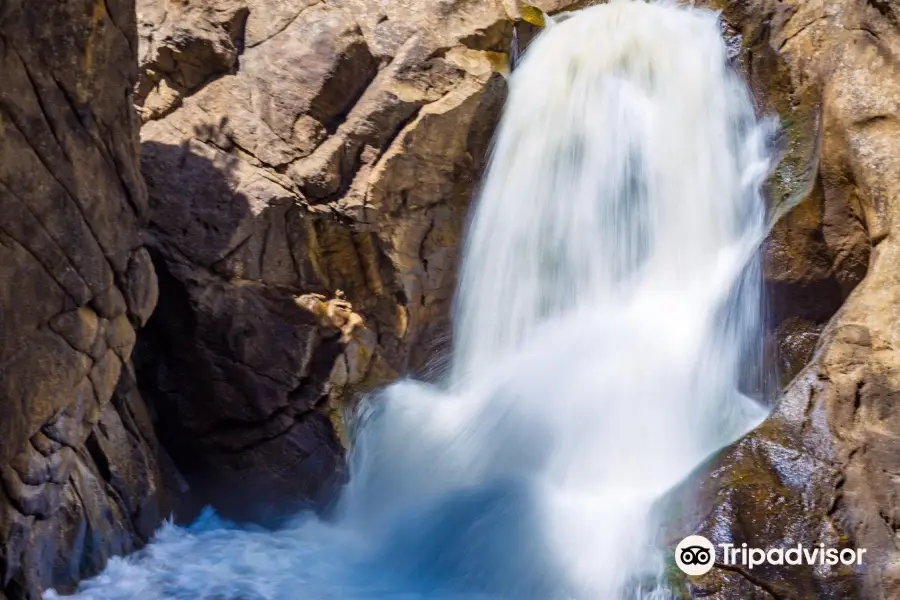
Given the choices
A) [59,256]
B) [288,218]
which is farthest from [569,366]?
[59,256]

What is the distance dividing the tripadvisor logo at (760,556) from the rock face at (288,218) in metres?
3.82

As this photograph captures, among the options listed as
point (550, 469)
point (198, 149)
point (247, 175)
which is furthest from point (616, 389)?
point (198, 149)

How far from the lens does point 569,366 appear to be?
310 inches

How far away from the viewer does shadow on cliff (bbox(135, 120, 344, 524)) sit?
25.9ft

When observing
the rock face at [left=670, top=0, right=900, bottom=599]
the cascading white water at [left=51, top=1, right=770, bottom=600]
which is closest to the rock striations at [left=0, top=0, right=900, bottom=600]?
the rock face at [left=670, top=0, right=900, bottom=599]

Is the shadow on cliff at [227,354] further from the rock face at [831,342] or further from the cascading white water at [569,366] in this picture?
the rock face at [831,342]

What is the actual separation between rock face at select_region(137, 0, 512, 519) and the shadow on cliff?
0.05 ft

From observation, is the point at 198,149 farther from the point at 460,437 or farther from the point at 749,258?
the point at 749,258

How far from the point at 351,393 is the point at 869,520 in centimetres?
473

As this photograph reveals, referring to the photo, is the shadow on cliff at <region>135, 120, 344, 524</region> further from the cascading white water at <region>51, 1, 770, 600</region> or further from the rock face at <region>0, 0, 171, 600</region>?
the rock face at <region>0, 0, 171, 600</region>

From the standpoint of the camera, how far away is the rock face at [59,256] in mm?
4812

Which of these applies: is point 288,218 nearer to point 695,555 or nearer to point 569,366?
point 569,366

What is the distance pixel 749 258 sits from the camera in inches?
295

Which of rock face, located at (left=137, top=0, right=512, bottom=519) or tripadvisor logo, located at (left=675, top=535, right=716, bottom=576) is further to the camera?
rock face, located at (left=137, top=0, right=512, bottom=519)
